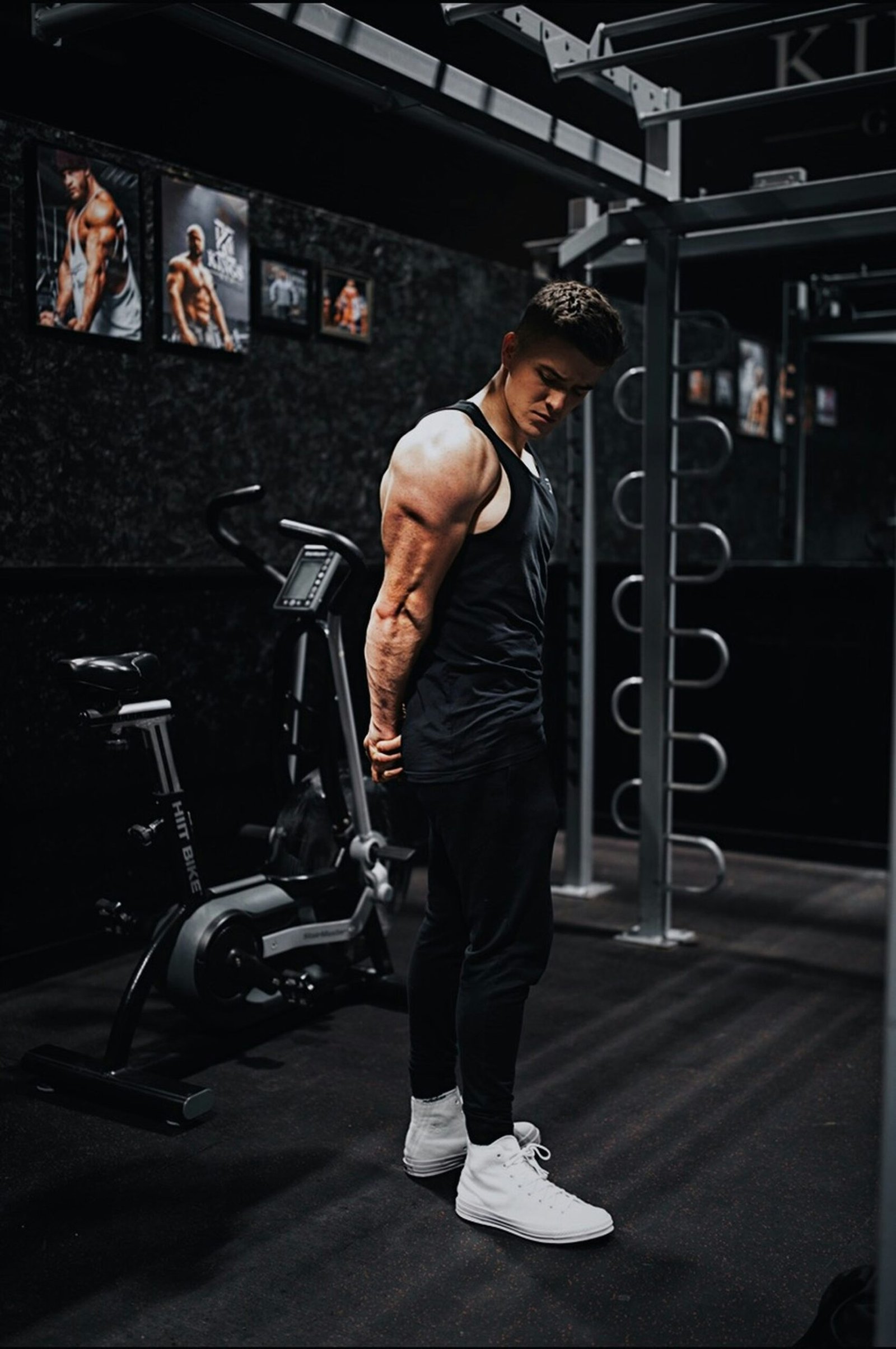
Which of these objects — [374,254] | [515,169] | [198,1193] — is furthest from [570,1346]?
[515,169]

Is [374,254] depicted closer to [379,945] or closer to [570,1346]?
[379,945]

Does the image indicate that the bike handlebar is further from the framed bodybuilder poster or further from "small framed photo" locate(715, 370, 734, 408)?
"small framed photo" locate(715, 370, 734, 408)

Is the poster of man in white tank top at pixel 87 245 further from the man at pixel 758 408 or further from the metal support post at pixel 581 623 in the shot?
the man at pixel 758 408

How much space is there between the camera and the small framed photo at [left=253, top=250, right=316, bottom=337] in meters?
4.29

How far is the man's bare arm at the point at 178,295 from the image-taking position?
3.97m

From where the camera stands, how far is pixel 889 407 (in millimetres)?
8930

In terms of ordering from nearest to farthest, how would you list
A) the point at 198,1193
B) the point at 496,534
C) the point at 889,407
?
the point at 496,534
the point at 198,1193
the point at 889,407

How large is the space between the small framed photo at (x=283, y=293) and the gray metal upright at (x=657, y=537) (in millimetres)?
1189

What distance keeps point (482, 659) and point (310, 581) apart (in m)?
1.13

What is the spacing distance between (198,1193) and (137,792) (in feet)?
5.40

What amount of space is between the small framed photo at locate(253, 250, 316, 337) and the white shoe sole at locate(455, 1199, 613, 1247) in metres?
2.92

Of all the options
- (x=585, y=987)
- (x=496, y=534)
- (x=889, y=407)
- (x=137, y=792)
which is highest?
(x=889, y=407)

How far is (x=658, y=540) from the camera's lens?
395 centimetres

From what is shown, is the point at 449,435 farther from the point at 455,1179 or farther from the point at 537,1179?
the point at 455,1179
